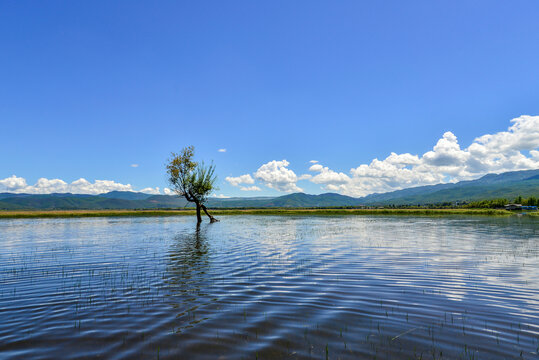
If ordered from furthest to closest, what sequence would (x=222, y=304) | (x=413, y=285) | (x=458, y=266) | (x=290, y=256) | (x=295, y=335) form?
(x=290, y=256) → (x=458, y=266) → (x=413, y=285) → (x=222, y=304) → (x=295, y=335)

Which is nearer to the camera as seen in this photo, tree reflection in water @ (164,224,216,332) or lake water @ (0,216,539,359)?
lake water @ (0,216,539,359)

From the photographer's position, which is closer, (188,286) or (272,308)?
(272,308)

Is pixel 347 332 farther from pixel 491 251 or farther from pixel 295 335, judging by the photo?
pixel 491 251

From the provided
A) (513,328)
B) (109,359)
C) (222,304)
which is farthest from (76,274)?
(513,328)

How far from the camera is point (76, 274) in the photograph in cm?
1833

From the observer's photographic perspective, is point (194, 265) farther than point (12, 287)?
Yes

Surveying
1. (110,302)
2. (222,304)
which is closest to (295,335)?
(222,304)

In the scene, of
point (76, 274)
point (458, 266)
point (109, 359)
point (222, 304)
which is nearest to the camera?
point (109, 359)

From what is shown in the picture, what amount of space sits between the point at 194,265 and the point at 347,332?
46.7ft

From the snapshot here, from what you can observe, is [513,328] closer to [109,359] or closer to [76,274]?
[109,359]

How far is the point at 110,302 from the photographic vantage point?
1262cm

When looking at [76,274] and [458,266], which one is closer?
[76,274]

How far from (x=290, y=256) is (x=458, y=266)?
478 inches

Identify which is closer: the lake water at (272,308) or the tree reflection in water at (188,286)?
the lake water at (272,308)
